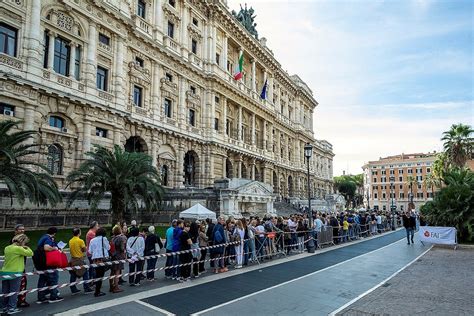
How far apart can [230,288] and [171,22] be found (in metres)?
29.1

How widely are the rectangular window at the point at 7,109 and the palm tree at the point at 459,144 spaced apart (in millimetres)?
47401

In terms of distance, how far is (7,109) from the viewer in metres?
17.6

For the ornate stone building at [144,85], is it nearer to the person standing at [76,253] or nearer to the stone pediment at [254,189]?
the stone pediment at [254,189]

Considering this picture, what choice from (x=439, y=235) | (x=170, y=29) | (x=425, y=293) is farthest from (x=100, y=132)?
(x=439, y=235)

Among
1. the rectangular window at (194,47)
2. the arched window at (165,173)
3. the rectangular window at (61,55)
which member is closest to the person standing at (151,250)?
the rectangular window at (61,55)

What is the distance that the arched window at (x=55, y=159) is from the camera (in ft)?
64.9

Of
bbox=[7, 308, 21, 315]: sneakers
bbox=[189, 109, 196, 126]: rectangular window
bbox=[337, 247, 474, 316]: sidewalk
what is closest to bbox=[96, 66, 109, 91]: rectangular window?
bbox=[189, 109, 196, 126]: rectangular window

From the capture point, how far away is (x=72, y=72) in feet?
70.3

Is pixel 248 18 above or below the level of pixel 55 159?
above

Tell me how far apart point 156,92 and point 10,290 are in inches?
934

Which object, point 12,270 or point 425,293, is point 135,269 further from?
point 425,293

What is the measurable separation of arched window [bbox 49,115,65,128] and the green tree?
77.8ft

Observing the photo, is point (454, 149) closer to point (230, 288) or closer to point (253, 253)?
point (253, 253)

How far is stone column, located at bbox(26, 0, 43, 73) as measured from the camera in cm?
1859
